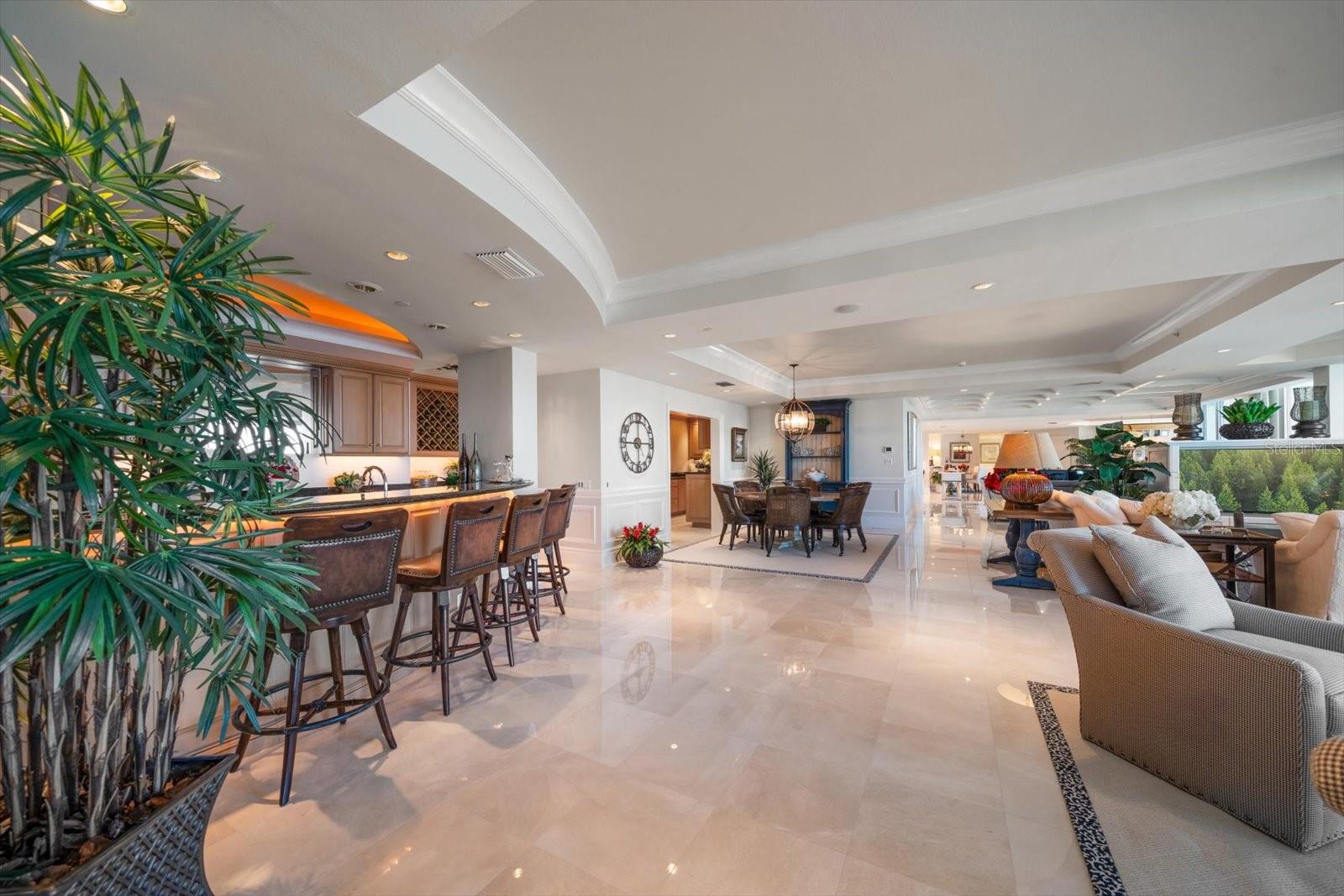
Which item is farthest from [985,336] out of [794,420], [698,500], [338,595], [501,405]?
[338,595]

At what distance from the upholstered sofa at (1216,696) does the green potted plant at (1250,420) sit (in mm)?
4298

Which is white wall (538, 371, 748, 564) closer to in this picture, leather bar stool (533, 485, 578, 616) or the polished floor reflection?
leather bar stool (533, 485, 578, 616)

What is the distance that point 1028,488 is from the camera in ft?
15.3

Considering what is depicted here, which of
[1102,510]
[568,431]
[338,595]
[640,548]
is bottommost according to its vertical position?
[640,548]

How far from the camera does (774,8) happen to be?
1.56 m

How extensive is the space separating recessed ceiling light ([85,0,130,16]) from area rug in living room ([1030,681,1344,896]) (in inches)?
140

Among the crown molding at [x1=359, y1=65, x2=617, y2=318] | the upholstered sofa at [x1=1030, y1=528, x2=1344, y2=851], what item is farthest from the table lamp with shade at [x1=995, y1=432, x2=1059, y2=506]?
the crown molding at [x1=359, y1=65, x2=617, y2=318]

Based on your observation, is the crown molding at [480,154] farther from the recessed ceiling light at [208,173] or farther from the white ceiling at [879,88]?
the recessed ceiling light at [208,173]

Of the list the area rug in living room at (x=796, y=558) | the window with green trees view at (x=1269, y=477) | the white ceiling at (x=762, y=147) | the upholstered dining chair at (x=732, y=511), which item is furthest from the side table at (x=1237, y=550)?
the upholstered dining chair at (x=732, y=511)

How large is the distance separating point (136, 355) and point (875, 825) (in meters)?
2.60

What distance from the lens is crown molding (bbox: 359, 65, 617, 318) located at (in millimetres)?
1746

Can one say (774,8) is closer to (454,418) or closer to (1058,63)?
(1058,63)

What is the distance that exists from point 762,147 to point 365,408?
5.02 metres

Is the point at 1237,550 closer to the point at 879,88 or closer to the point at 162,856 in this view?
the point at 879,88
